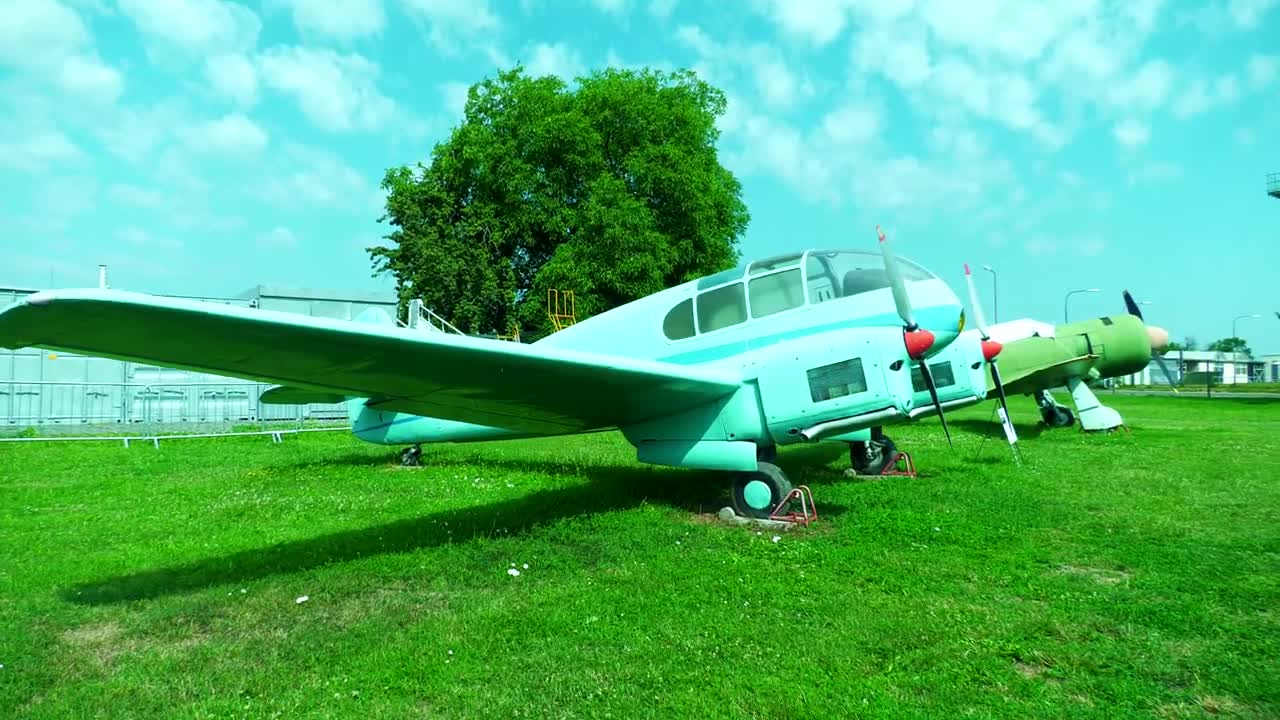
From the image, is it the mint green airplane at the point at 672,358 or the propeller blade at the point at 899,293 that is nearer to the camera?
the mint green airplane at the point at 672,358

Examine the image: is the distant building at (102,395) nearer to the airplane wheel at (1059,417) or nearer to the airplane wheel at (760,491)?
the airplane wheel at (760,491)

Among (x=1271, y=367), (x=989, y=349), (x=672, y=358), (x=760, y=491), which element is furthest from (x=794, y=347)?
(x=1271, y=367)

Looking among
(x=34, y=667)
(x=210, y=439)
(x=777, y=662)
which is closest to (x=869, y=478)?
(x=777, y=662)

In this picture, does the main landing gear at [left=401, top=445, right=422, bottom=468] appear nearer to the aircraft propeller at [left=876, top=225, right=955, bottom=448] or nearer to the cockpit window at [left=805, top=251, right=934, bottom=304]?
the cockpit window at [left=805, top=251, right=934, bottom=304]

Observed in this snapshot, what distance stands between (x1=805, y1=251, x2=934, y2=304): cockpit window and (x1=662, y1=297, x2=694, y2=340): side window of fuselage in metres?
1.39

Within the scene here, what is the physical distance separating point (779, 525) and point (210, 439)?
15.0m

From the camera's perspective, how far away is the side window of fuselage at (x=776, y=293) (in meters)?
7.87

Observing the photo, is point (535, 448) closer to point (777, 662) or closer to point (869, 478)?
point (869, 478)

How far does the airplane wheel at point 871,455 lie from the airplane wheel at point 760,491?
3.79 metres

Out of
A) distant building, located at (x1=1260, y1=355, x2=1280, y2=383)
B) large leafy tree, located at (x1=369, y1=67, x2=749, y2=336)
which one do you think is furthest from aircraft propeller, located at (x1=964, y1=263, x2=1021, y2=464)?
distant building, located at (x1=1260, y1=355, x2=1280, y2=383)

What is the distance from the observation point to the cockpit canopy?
7875 millimetres

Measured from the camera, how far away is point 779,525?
7.07 m

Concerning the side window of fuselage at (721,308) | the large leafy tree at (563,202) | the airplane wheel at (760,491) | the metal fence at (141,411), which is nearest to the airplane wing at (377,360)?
the airplane wheel at (760,491)

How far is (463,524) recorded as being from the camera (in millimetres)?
7484
